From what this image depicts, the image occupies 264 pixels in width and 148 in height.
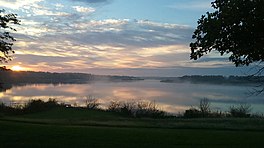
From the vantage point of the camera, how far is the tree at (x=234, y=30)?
1183 cm

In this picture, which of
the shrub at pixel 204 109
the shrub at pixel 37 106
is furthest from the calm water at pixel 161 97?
the shrub at pixel 37 106

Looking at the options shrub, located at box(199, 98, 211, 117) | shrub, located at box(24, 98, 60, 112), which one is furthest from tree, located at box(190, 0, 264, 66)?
shrub, located at box(24, 98, 60, 112)

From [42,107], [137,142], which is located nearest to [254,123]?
[137,142]

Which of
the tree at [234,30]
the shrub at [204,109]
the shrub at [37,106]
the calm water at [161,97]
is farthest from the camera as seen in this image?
the calm water at [161,97]

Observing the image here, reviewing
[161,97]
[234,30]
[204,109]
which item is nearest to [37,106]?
[204,109]

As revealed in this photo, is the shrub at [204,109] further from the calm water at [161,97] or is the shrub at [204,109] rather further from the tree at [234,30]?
the tree at [234,30]

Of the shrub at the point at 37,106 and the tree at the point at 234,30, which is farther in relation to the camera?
the shrub at the point at 37,106

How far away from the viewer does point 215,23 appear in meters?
12.0

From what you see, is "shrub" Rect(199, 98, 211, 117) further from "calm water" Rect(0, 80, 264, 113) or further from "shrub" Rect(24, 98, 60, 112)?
"shrub" Rect(24, 98, 60, 112)

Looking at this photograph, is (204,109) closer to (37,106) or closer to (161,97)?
(37,106)

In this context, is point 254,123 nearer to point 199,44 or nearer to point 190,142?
point 190,142

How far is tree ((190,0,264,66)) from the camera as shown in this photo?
11.8 meters

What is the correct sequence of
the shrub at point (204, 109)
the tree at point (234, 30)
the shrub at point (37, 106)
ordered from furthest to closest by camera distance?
the shrub at point (37, 106) → the shrub at point (204, 109) → the tree at point (234, 30)

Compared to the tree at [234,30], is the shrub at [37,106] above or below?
below
